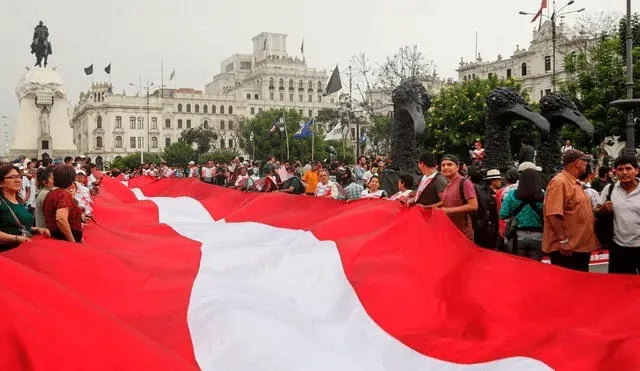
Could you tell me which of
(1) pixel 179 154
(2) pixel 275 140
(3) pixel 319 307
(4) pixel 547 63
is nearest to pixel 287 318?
(3) pixel 319 307

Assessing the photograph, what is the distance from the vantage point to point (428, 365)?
4152 millimetres

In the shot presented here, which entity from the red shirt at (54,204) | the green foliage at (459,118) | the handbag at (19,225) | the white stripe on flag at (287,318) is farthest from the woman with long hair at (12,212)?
the green foliage at (459,118)

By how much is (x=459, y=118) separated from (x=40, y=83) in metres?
30.5

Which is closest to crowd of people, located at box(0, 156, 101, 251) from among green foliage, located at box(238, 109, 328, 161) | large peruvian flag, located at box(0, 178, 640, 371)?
large peruvian flag, located at box(0, 178, 640, 371)

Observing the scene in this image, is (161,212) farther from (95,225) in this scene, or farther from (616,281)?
(616,281)

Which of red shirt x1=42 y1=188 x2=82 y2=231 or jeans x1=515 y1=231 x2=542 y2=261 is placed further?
jeans x1=515 y1=231 x2=542 y2=261

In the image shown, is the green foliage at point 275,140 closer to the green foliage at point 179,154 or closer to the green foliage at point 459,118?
the green foliage at point 179,154

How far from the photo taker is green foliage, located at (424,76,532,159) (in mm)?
32875

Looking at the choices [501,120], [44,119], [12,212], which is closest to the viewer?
[12,212]

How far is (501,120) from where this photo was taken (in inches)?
486

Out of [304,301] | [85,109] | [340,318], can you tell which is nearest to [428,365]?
[340,318]

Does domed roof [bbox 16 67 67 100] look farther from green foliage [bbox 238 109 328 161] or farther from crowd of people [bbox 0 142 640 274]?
crowd of people [bbox 0 142 640 274]

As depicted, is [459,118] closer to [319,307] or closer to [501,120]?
[501,120]

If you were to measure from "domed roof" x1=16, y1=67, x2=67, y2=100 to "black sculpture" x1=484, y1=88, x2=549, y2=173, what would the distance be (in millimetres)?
42673
